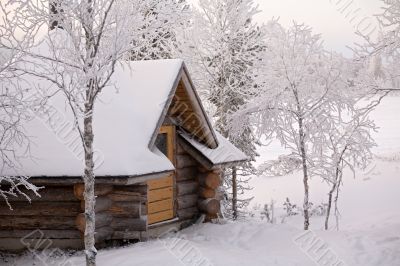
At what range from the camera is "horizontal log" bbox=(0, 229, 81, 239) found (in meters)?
9.86

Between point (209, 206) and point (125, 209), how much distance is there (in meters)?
3.26

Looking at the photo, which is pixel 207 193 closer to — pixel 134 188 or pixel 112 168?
pixel 134 188

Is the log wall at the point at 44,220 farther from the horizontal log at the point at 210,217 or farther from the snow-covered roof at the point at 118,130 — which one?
the horizontal log at the point at 210,217

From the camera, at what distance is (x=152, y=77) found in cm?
1173

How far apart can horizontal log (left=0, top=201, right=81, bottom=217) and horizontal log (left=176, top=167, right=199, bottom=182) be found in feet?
11.1

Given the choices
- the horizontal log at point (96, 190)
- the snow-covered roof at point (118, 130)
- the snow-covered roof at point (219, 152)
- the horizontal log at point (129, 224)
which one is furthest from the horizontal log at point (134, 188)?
the snow-covered roof at point (219, 152)

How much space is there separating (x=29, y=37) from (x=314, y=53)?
377 inches

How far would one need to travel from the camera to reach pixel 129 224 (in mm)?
10180

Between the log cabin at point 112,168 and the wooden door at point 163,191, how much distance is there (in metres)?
0.03

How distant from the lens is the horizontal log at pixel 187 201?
1242 cm

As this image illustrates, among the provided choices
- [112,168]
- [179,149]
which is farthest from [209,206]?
[112,168]

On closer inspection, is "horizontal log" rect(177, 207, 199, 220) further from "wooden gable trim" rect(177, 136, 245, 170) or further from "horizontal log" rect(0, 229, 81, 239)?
"horizontal log" rect(0, 229, 81, 239)

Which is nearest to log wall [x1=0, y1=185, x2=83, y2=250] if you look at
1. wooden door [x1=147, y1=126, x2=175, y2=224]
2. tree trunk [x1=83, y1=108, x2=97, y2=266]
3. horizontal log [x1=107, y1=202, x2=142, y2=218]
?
horizontal log [x1=107, y1=202, x2=142, y2=218]

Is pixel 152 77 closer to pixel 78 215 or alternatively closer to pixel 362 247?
pixel 78 215
